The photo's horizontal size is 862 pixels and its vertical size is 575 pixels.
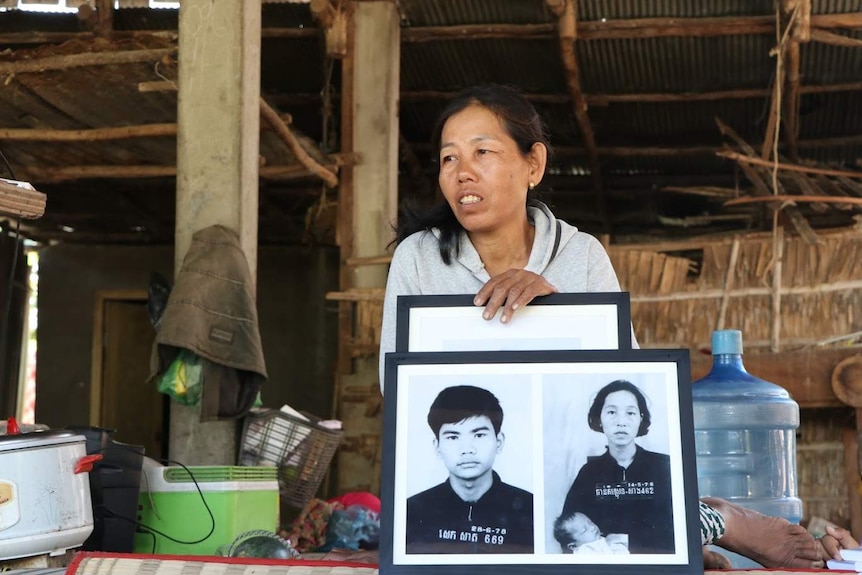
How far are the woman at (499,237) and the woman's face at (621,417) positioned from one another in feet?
1.79

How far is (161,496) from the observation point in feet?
14.5

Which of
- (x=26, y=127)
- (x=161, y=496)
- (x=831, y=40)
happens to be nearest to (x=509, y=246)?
(x=161, y=496)

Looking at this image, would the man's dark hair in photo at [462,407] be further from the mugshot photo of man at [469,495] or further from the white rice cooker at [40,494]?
the white rice cooker at [40,494]

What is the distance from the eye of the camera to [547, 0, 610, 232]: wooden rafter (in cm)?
783

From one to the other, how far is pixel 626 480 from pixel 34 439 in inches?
72.4

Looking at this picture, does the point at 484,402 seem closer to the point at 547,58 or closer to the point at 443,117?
the point at 443,117

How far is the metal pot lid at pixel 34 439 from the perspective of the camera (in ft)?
9.82

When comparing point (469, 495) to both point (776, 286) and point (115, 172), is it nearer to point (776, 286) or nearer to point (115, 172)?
point (776, 286)

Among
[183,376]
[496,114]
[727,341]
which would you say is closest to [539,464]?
[496,114]

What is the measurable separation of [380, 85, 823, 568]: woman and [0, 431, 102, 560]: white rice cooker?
1160 millimetres

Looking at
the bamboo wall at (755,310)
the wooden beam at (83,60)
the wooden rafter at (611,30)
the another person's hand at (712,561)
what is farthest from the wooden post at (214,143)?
the wooden rafter at (611,30)

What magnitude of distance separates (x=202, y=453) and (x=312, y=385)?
6.72m

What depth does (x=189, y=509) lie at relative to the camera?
4402 mm

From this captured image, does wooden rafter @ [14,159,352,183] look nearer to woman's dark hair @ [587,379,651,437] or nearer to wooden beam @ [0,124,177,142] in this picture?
wooden beam @ [0,124,177,142]
